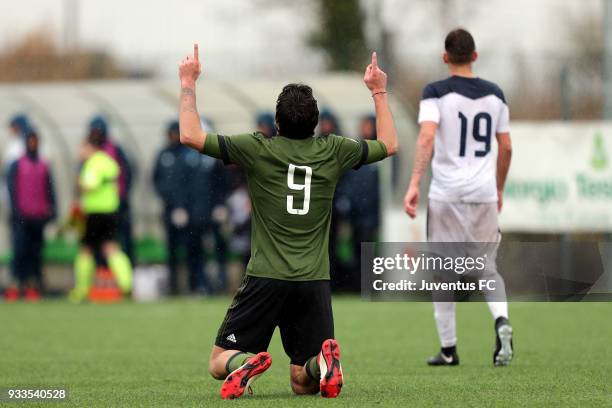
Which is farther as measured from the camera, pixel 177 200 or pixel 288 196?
pixel 177 200

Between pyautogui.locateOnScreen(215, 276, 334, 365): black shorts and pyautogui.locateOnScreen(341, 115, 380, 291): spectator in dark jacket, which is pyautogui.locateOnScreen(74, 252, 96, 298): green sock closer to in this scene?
pyautogui.locateOnScreen(341, 115, 380, 291): spectator in dark jacket

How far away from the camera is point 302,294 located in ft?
24.0

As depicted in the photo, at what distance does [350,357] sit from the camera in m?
10.5

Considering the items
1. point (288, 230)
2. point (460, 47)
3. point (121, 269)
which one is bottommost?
point (121, 269)

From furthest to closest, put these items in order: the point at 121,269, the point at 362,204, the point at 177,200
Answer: the point at 177,200 → the point at 362,204 → the point at 121,269

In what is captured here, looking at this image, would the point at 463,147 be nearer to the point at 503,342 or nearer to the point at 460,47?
the point at 460,47

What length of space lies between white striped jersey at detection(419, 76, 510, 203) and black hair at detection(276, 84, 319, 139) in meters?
2.21

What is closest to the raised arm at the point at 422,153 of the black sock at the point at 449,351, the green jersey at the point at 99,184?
the black sock at the point at 449,351

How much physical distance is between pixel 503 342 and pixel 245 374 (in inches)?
102

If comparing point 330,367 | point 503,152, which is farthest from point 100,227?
point 330,367

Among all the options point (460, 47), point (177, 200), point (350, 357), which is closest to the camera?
point (460, 47)

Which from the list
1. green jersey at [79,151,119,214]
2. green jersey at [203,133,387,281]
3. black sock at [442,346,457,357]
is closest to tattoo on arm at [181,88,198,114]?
green jersey at [203,133,387,281]

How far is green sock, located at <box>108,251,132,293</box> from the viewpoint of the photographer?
17750mm

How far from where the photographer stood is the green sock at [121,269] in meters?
17.8
